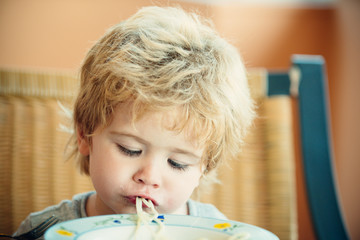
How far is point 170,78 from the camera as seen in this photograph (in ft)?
2.36

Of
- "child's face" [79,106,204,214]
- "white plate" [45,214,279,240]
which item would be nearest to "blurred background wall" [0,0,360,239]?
"child's face" [79,106,204,214]

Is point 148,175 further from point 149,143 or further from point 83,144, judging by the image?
point 83,144

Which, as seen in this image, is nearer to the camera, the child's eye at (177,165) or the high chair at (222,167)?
the child's eye at (177,165)

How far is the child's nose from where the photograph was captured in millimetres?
690

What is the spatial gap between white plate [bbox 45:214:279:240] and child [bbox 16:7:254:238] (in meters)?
0.12

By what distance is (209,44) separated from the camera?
0.82 metres

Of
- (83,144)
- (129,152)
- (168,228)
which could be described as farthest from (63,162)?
(168,228)

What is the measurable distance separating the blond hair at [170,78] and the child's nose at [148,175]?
81mm

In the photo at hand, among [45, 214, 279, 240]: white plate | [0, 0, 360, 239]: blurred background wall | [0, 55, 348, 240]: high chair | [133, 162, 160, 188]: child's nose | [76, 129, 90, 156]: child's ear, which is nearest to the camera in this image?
[45, 214, 279, 240]: white plate

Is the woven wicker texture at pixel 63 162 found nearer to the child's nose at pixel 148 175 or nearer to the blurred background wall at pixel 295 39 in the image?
the child's nose at pixel 148 175

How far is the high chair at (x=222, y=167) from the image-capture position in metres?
1.14

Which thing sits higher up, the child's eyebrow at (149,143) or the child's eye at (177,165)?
the child's eyebrow at (149,143)

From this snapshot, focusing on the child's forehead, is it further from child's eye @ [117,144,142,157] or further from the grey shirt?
the grey shirt

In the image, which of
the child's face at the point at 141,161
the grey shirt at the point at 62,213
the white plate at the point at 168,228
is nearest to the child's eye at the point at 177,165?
the child's face at the point at 141,161
